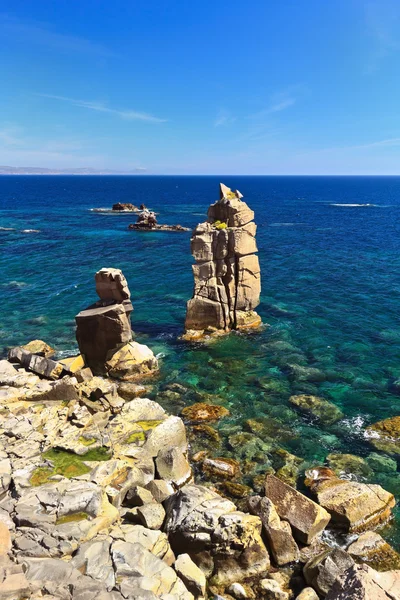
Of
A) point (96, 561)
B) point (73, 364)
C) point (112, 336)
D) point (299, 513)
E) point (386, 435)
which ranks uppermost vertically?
point (112, 336)

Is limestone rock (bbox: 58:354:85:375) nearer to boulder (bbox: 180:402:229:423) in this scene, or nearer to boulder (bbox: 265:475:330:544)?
boulder (bbox: 180:402:229:423)

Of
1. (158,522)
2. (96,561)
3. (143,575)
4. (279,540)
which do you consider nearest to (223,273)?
(158,522)

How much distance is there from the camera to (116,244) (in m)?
83.4

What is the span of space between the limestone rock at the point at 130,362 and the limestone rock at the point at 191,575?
17.7 metres

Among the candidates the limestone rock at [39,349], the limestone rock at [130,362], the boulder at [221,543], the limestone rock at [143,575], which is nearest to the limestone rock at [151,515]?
the boulder at [221,543]

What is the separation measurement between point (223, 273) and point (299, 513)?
85.3 ft

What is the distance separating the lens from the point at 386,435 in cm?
2502

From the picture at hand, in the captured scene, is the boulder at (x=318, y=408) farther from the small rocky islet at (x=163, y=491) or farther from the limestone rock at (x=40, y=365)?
the limestone rock at (x=40, y=365)

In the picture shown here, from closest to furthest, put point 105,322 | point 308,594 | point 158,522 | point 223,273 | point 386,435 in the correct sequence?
point 308,594
point 158,522
point 386,435
point 105,322
point 223,273

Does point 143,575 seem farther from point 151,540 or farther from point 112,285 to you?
point 112,285

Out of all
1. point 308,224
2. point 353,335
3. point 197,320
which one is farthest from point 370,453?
point 308,224

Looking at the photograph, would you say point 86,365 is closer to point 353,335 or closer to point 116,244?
point 353,335

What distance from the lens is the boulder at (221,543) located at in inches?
628

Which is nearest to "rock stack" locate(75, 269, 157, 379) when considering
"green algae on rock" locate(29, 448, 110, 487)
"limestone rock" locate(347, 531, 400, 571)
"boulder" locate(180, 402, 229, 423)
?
"boulder" locate(180, 402, 229, 423)
